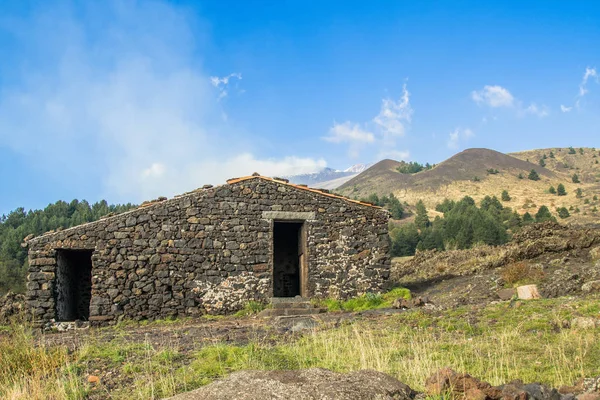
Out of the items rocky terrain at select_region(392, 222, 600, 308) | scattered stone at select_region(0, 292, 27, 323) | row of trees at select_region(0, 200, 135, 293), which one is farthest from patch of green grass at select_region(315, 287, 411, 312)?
row of trees at select_region(0, 200, 135, 293)

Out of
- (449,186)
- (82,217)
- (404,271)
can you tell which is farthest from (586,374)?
(449,186)

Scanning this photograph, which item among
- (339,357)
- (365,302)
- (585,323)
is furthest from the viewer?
(365,302)

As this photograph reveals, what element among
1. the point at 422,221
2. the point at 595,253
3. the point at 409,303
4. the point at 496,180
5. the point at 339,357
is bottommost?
the point at 409,303

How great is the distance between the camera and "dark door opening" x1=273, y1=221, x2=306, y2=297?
18.7m

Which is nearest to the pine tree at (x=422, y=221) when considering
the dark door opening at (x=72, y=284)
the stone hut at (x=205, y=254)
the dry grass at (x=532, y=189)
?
the dry grass at (x=532, y=189)

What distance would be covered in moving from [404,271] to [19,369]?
21.6 meters

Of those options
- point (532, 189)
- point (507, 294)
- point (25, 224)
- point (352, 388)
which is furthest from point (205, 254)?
point (532, 189)

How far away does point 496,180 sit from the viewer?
7956 cm

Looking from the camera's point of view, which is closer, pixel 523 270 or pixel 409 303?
pixel 409 303

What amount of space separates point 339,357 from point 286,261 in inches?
471

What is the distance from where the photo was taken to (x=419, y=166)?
10281cm

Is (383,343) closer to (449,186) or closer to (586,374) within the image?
(586,374)

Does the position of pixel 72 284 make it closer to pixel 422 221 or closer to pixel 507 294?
pixel 507 294

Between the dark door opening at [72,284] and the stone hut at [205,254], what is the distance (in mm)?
34
